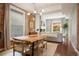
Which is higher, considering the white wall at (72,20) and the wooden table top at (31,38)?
the white wall at (72,20)

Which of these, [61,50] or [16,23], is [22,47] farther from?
[61,50]

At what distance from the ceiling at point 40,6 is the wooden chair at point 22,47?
0.58 m

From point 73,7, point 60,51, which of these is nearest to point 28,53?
point 60,51

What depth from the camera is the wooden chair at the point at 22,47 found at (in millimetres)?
1788

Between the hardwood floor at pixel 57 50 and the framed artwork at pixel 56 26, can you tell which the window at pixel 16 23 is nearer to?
the hardwood floor at pixel 57 50

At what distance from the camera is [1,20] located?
70.3 inches

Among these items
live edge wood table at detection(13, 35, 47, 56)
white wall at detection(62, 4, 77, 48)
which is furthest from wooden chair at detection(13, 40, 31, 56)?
white wall at detection(62, 4, 77, 48)

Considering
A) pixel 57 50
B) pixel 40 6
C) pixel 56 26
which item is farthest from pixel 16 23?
pixel 57 50

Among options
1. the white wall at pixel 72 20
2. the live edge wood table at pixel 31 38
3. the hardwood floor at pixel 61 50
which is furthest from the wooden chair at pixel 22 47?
the white wall at pixel 72 20

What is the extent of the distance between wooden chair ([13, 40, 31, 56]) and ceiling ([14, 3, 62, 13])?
1.91 ft

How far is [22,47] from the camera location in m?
1.83

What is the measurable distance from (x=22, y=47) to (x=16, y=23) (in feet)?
1.43

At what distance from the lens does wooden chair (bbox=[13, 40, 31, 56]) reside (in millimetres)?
1788

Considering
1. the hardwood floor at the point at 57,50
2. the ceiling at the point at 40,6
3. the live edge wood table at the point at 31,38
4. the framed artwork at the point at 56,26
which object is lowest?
the hardwood floor at the point at 57,50
